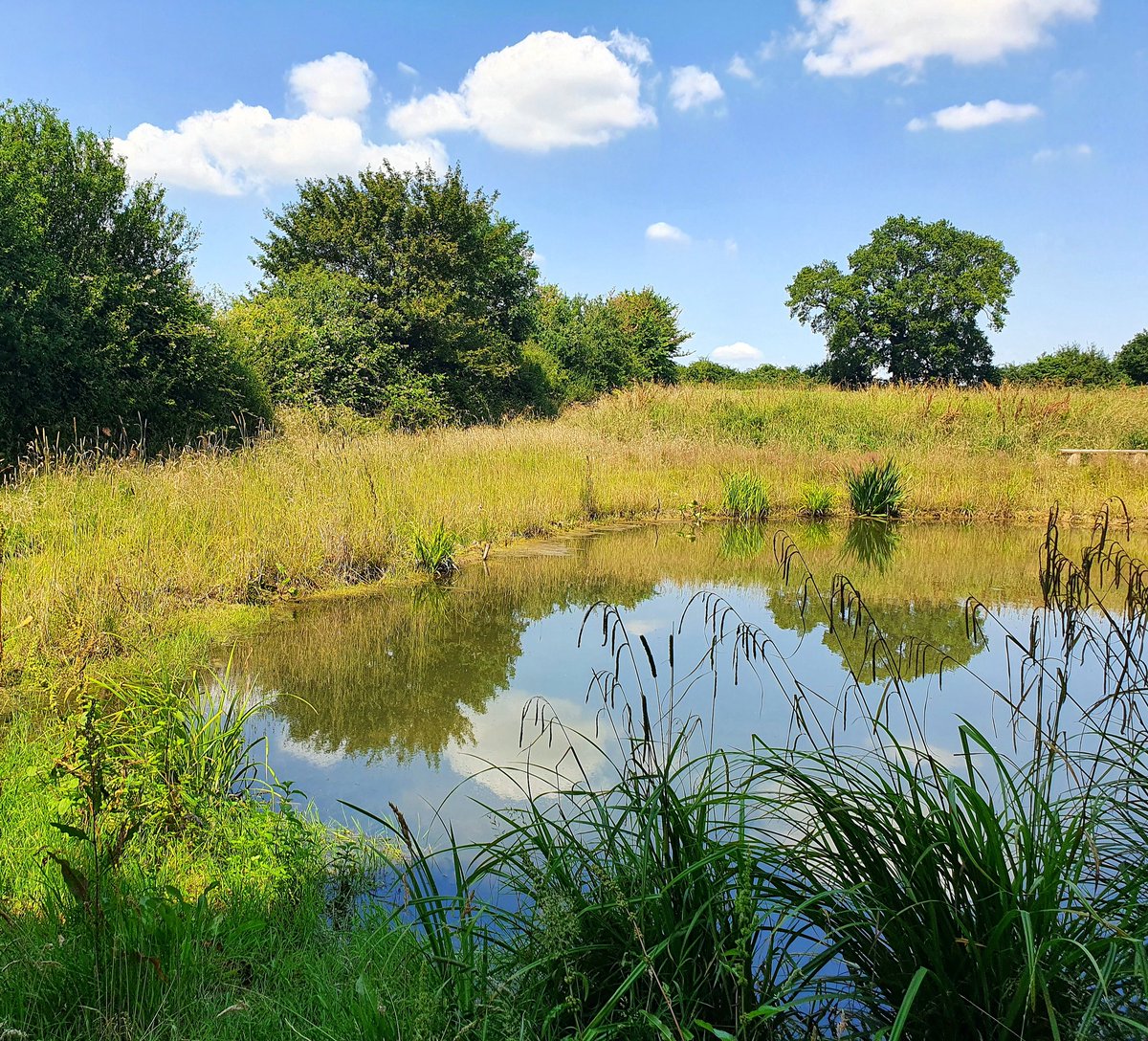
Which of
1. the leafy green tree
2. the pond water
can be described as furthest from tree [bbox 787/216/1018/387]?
the pond water

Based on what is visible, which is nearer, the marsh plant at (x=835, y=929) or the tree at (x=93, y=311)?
the marsh plant at (x=835, y=929)

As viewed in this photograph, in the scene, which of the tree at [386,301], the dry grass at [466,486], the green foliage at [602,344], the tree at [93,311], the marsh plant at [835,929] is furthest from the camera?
the green foliage at [602,344]

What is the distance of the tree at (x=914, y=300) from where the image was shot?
125ft

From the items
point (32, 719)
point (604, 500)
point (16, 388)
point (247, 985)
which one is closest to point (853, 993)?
point (247, 985)

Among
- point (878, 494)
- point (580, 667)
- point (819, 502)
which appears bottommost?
point (580, 667)

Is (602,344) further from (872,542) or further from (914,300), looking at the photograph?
(872,542)

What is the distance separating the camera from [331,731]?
3.86 m

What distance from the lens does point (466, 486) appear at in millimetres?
9641

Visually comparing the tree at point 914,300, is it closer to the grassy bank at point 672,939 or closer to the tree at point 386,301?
the tree at point 386,301

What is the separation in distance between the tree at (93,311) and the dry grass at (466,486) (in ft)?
11.3

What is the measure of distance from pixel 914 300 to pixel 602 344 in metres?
16.9

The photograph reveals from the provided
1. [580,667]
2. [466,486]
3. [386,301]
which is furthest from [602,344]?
[580,667]

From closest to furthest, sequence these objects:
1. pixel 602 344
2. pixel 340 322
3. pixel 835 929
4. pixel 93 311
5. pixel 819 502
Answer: pixel 835 929, pixel 819 502, pixel 93 311, pixel 340 322, pixel 602 344

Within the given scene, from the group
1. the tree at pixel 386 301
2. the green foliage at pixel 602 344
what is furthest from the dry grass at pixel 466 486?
the green foliage at pixel 602 344
